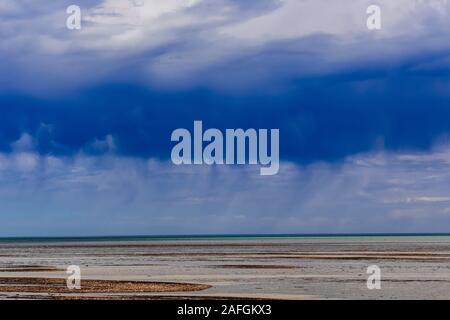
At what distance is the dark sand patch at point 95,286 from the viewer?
4247cm

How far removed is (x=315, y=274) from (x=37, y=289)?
19.2 meters

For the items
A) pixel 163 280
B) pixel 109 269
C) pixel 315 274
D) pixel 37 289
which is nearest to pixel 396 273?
pixel 315 274

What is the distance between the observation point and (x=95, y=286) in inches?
1767

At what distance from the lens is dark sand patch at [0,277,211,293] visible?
139ft

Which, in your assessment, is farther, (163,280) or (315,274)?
(315,274)
